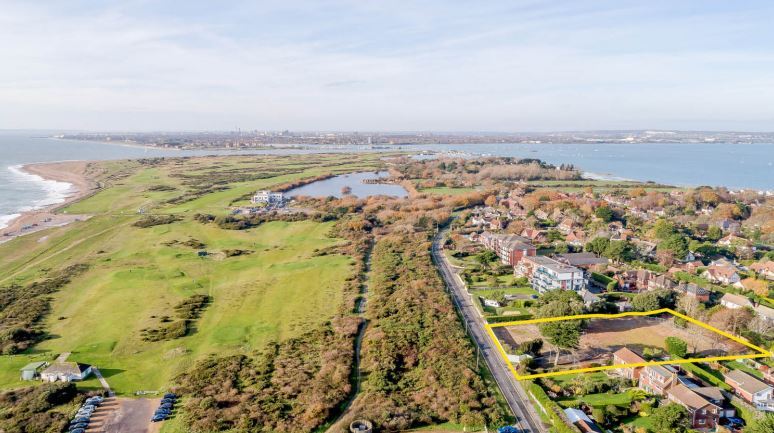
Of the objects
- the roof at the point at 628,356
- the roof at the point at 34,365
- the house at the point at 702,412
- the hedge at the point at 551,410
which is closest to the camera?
the hedge at the point at 551,410

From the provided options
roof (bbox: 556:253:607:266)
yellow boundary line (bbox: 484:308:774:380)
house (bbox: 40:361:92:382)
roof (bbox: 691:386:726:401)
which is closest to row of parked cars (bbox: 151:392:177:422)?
house (bbox: 40:361:92:382)

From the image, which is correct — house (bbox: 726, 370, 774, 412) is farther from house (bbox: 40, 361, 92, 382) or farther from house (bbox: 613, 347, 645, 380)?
house (bbox: 40, 361, 92, 382)

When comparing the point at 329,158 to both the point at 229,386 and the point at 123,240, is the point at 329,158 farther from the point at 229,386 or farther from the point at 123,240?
the point at 229,386

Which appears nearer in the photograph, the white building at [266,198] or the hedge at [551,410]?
the hedge at [551,410]

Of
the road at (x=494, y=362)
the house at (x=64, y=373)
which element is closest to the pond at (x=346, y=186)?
the road at (x=494, y=362)

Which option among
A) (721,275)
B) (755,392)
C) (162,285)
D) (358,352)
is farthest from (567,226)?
(162,285)

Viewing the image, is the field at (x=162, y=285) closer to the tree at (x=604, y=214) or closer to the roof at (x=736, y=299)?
the roof at (x=736, y=299)

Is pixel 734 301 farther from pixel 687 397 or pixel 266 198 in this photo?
pixel 266 198
